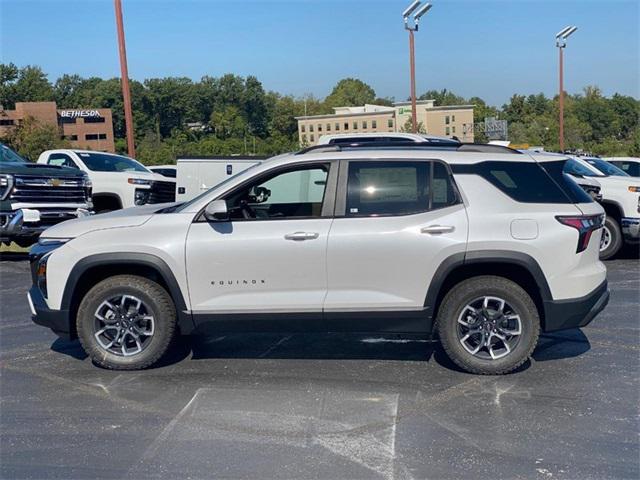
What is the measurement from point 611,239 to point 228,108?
112672mm

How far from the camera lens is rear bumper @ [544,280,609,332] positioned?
216 inches

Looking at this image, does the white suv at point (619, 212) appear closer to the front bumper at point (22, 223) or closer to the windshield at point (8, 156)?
the front bumper at point (22, 223)

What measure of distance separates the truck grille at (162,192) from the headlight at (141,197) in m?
0.09

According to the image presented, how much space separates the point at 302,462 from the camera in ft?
13.6

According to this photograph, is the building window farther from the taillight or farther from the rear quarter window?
the taillight

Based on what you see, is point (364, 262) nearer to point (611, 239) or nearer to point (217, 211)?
point (217, 211)

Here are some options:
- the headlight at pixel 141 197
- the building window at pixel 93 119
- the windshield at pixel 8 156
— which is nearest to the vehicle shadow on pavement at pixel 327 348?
the windshield at pixel 8 156

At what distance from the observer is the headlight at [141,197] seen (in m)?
Result: 14.8

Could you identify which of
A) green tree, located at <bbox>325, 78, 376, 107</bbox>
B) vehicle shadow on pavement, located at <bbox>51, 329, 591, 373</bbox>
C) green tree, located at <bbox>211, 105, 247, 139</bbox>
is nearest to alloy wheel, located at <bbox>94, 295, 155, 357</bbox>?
vehicle shadow on pavement, located at <bbox>51, 329, 591, 373</bbox>

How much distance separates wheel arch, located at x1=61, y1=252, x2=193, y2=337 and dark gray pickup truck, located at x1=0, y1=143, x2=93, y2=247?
669 cm

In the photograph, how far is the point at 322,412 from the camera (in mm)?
4918

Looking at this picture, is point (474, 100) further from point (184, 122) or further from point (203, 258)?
point (203, 258)

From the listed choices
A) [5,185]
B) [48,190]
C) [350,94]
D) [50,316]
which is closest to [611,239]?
[50,316]

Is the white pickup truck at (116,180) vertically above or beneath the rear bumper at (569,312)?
above
